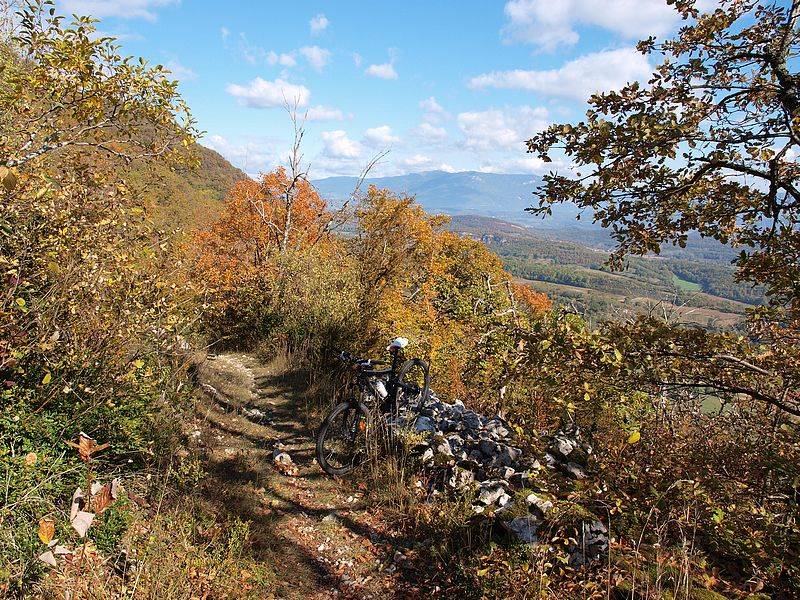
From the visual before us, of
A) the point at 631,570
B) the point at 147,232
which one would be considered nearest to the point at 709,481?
the point at 631,570

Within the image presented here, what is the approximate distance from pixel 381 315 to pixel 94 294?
5763mm

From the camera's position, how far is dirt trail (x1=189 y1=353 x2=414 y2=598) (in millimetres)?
4016

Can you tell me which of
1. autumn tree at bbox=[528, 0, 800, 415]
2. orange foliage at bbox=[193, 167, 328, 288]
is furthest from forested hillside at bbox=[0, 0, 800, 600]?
orange foliage at bbox=[193, 167, 328, 288]

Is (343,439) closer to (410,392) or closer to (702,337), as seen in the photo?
(410,392)

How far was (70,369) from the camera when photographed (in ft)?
11.7

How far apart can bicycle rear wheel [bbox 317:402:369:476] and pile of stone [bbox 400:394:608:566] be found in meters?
0.66

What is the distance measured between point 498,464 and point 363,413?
1.82 metres

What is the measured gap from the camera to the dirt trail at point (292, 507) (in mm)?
4016

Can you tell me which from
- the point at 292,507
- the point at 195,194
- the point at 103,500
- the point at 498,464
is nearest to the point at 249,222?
the point at 292,507

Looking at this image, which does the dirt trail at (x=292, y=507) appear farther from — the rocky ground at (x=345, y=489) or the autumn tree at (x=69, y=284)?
the autumn tree at (x=69, y=284)

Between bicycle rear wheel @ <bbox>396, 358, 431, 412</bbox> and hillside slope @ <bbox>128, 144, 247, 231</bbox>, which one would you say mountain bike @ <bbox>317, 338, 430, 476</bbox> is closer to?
bicycle rear wheel @ <bbox>396, 358, 431, 412</bbox>

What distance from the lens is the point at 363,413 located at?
5.74 metres

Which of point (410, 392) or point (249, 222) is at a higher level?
point (249, 222)

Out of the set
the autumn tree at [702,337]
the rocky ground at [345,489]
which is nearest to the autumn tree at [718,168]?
the autumn tree at [702,337]
